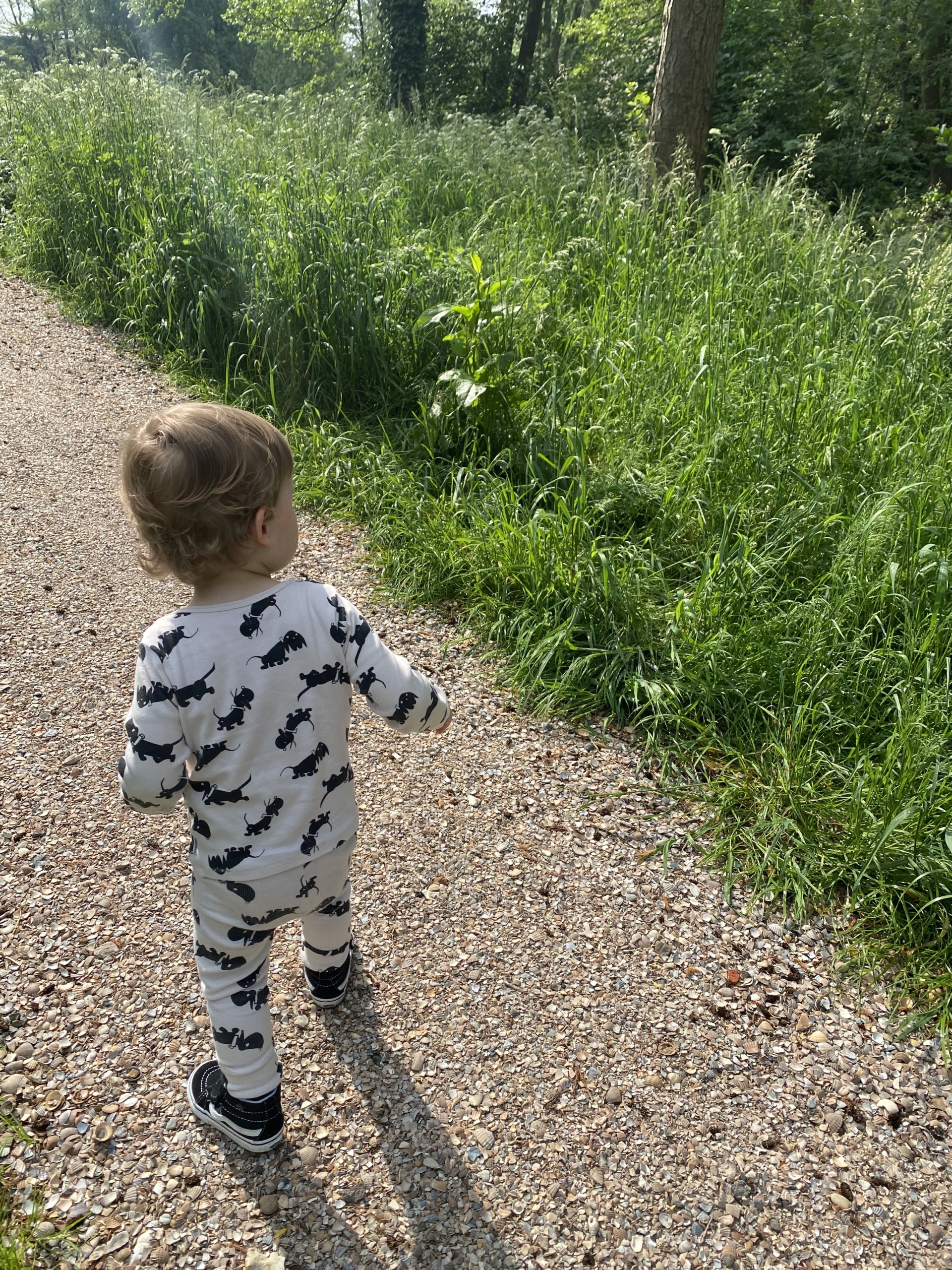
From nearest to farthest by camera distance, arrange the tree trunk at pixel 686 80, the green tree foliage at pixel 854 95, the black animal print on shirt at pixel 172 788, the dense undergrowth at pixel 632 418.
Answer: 1. the black animal print on shirt at pixel 172 788
2. the dense undergrowth at pixel 632 418
3. the tree trunk at pixel 686 80
4. the green tree foliage at pixel 854 95

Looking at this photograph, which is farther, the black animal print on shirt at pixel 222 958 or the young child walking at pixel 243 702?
the black animal print on shirt at pixel 222 958

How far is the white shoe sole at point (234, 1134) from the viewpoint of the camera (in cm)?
197

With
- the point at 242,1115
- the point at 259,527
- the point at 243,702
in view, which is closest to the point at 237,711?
the point at 243,702

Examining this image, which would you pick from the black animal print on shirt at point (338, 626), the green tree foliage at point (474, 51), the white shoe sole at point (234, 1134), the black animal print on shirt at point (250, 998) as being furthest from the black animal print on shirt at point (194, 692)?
the green tree foliage at point (474, 51)

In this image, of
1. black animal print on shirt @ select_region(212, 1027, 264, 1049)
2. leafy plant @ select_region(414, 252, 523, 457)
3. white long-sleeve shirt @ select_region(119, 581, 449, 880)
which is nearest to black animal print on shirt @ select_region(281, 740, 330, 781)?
white long-sleeve shirt @ select_region(119, 581, 449, 880)

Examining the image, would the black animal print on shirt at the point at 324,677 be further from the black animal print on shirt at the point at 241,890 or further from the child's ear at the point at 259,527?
the black animal print on shirt at the point at 241,890

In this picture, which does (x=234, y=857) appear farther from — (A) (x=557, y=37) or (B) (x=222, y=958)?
(A) (x=557, y=37)

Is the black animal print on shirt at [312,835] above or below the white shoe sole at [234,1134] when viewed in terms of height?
above

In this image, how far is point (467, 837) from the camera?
113 inches

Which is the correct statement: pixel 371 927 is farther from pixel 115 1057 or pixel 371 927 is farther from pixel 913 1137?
pixel 913 1137

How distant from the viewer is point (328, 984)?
228 cm

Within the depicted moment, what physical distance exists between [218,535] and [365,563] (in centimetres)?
265

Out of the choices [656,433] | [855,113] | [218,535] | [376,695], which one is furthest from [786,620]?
[855,113]

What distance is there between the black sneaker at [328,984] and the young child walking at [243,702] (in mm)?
340
